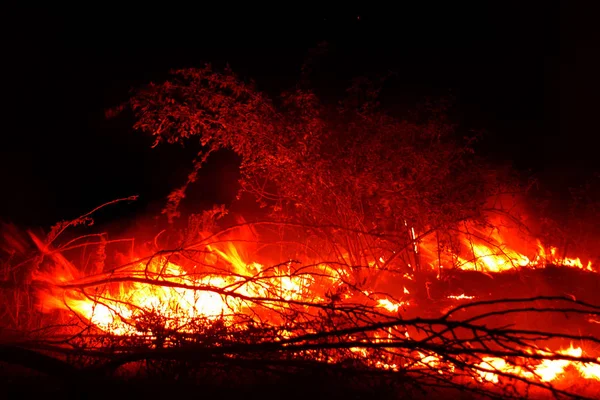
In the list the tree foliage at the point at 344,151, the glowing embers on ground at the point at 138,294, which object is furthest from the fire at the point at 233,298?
the tree foliage at the point at 344,151

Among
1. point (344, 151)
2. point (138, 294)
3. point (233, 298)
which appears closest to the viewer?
point (138, 294)

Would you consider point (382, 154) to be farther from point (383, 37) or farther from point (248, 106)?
point (383, 37)

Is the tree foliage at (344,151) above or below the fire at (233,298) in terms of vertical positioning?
above

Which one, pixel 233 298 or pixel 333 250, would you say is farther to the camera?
pixel 333 250

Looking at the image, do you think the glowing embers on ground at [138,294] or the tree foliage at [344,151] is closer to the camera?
the glowing embers on ground at [138,294]

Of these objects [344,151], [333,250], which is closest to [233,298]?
[333,250]

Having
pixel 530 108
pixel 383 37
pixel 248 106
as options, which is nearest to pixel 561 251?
pixel 248 106

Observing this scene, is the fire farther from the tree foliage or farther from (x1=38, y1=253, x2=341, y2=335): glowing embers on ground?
the tree foliage

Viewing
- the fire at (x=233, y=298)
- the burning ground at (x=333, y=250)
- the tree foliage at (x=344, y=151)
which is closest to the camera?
the fire at (x=233, y=298)

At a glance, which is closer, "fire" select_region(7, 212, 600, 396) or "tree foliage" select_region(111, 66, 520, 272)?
"fire" select_region(7, 212, 600, 396)

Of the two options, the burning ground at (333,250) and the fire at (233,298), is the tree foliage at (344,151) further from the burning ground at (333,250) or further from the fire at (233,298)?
the fire at (233,298)

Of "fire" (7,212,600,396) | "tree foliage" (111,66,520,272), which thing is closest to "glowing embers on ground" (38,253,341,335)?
"fire" (7,212,600,396)

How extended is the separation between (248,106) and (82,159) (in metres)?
5.85

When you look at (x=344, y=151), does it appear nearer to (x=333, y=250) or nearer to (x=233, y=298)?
(x=333, y=250)
